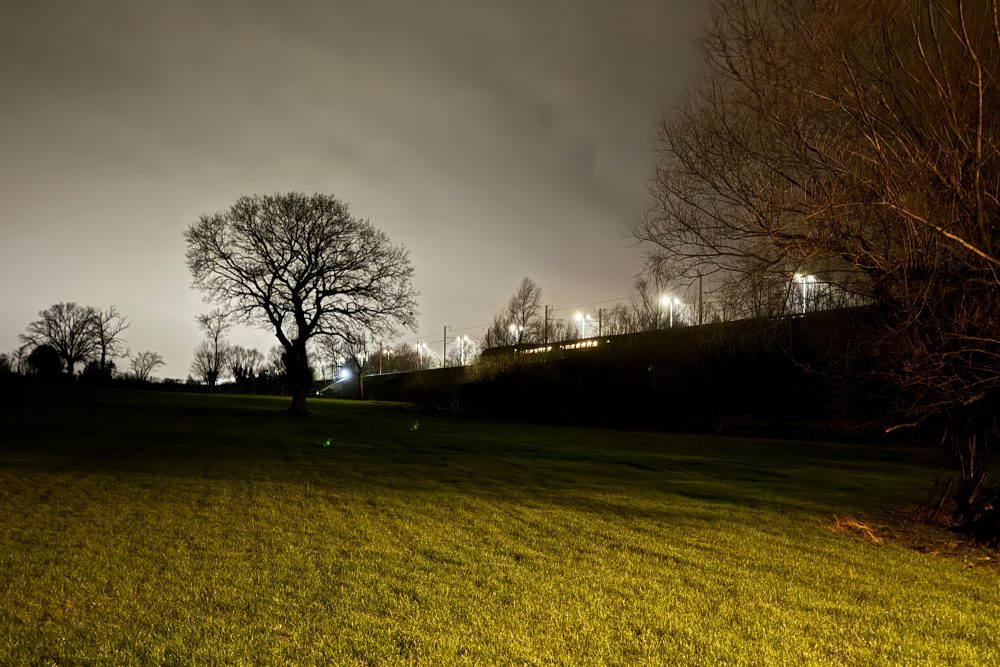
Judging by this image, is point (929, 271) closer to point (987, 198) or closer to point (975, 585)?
point (987, 198)

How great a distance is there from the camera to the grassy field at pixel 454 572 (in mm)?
4309

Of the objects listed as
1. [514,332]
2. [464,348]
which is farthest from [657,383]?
[464,348]

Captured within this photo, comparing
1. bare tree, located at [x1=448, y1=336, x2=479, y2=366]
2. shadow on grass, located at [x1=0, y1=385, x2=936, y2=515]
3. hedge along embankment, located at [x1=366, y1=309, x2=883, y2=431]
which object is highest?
bare tree, located at [x1=448, y1=336, x2=479, y2=366]

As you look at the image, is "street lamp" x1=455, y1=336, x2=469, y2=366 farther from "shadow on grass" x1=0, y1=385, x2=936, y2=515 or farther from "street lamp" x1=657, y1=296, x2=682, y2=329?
"shadow on grass" x1=0, y1=385, x2=936, y2=515

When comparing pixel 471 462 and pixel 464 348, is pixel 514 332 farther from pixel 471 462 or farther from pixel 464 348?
pixel 471 462

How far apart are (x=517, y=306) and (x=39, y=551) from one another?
2589 inches

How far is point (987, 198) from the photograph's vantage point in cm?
659

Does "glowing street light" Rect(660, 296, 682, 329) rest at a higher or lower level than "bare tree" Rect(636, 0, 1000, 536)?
higher

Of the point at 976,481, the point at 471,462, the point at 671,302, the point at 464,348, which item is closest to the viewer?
the point at 976,481

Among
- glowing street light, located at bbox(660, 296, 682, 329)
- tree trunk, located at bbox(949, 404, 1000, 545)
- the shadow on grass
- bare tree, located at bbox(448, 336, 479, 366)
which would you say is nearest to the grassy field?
the shadow on grass

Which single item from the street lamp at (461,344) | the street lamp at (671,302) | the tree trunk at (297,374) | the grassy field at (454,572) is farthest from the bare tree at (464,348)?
the grassy field at (454,572)

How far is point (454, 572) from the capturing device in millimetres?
5980

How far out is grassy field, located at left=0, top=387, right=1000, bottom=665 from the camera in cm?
431

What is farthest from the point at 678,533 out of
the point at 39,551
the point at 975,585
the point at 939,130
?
the point at 39,551
